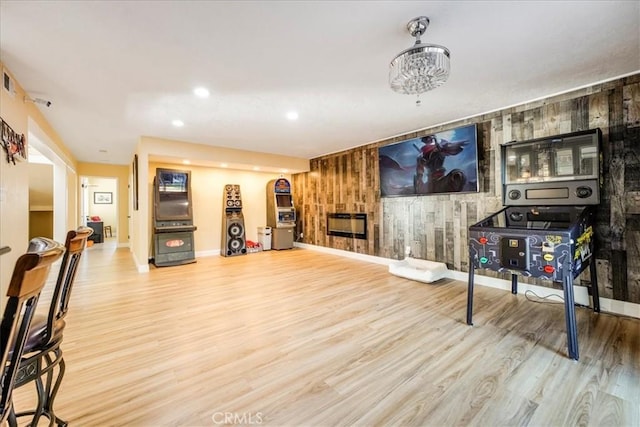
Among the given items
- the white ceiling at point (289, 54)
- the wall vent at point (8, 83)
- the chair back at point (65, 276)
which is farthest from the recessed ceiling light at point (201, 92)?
the chair back at point (65, 276)

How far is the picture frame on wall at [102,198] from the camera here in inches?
418

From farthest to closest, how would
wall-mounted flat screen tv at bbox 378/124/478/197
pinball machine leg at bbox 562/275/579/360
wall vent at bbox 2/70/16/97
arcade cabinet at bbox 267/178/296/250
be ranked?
1. arcade cabinet at bbox 267/178/296/250
2. wall-mounted flat screen tv at bbox 378/124/478/197
3. wall vent at bbox 2/70/16/97
4. pinball machine leg at bbox 562/275/579/360

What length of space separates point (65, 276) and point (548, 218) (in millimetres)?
4265

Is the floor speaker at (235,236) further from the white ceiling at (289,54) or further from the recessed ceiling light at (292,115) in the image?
the recessed ceiling light at (292,115)

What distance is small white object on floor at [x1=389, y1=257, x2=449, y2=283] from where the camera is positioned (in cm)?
401

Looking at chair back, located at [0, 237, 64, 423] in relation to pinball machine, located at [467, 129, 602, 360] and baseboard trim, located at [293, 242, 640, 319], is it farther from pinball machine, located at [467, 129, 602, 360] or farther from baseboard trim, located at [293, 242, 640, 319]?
baseboard trim, located at [293, 242, 640, 319]

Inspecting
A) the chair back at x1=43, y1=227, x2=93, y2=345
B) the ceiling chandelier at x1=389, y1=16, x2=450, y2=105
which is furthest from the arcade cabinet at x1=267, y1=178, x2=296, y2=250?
the chair back at x1=43, y1=227, x2=93, y2=345

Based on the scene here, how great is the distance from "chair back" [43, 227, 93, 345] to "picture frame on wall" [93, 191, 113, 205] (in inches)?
462

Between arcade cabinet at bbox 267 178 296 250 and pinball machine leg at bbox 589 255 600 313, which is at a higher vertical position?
arcade cabinet at bbox 267 178 296 250

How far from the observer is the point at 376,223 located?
5480 millimetres

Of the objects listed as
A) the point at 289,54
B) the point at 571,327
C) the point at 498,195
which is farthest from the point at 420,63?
the point at 498,195

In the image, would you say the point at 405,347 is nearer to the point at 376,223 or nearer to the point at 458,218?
the point at 458,218

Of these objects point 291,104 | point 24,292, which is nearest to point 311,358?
point 24,292

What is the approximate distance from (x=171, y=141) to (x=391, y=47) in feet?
14.4
